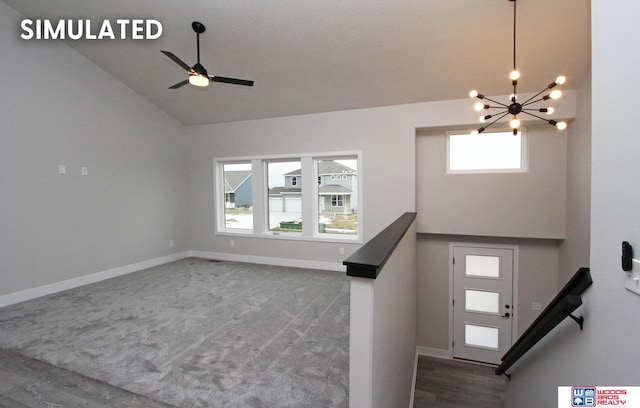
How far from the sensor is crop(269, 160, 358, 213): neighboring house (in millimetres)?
5234

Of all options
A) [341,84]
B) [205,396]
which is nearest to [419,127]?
[341,84]

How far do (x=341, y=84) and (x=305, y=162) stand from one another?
155 centimetres

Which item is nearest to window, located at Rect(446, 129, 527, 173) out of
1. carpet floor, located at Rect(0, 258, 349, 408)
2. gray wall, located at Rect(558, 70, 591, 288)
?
gray wall, located at Rect(558, 70, 591, 288)

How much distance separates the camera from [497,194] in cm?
461

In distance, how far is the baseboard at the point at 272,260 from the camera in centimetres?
514

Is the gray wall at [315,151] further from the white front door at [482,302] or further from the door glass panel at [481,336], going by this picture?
the door glass panel at [481,336]

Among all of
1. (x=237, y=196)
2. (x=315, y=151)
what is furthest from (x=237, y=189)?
(x=315, y=151)

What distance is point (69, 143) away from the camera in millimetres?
4215

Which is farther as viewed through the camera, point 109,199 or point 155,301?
point 109,199

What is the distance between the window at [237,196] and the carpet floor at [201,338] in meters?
1.87

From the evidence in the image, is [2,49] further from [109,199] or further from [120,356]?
[120,356]

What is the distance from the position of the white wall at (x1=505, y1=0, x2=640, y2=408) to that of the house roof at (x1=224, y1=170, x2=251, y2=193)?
5427mm

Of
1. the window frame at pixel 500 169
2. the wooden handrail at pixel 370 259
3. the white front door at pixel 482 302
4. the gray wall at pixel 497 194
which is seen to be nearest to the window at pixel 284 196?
the gray wall at pixel 497 194

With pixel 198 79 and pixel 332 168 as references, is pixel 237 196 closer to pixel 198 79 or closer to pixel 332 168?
pixel 332 168
